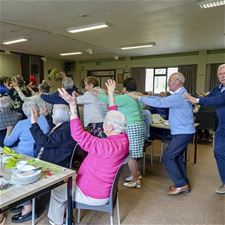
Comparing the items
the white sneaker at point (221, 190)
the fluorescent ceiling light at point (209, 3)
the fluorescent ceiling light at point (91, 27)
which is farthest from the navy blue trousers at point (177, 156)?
the fluorescent ceiling light at point (91, 27)

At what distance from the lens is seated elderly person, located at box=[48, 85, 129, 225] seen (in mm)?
1729

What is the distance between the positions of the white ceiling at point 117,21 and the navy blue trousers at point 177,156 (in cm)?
239

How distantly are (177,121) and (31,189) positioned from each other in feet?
6.08

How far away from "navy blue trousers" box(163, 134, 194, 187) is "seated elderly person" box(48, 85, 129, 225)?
1.16 meters

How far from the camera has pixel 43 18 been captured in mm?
4898

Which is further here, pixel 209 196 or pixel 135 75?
pixel 135 75

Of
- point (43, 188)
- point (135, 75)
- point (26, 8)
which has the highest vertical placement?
point (26, 8)

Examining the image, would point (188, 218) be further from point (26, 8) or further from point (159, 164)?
point (26, 8)

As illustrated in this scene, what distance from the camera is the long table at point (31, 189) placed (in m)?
1.36

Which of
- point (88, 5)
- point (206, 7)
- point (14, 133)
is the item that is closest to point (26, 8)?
point (88, 5)

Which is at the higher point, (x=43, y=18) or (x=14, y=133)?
(x=43, y=18)

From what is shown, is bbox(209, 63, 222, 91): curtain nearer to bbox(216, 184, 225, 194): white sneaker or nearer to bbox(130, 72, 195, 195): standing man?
bbox(216, 184, 225, 194): white sneaker

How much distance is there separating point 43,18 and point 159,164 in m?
3.71

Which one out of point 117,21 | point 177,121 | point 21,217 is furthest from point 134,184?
point 117,21
